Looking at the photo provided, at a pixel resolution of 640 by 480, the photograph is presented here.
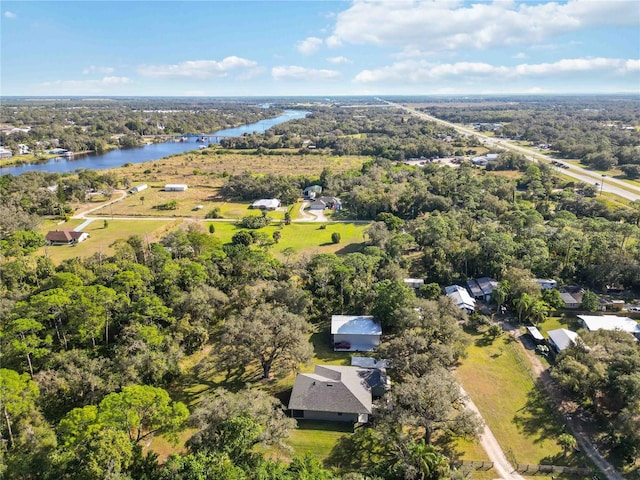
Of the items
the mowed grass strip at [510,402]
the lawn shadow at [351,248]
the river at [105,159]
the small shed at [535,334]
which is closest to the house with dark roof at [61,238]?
the lawn shadow at [351,248]

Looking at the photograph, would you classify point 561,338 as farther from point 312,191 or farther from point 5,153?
point 5,153

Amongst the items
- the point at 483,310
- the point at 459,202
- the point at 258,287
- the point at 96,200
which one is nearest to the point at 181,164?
the point at 96,200

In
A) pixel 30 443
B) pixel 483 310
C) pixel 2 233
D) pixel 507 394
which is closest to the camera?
pixel 30 443

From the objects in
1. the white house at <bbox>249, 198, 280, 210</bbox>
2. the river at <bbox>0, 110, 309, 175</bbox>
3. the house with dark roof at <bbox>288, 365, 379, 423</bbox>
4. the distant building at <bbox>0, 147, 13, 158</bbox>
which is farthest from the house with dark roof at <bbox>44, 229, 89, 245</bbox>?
the distant building at <bbox>0, 147, 13, 158</bbox>

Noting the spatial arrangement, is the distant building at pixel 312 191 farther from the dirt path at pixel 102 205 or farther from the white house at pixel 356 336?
the white house at pixel 356 336

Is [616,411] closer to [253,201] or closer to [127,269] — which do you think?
[127,269]

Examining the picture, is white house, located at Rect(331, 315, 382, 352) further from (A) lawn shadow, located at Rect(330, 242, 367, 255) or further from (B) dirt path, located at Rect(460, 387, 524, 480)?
(A) lawn shadow, located at Rect(330, 242, 367, 255)
